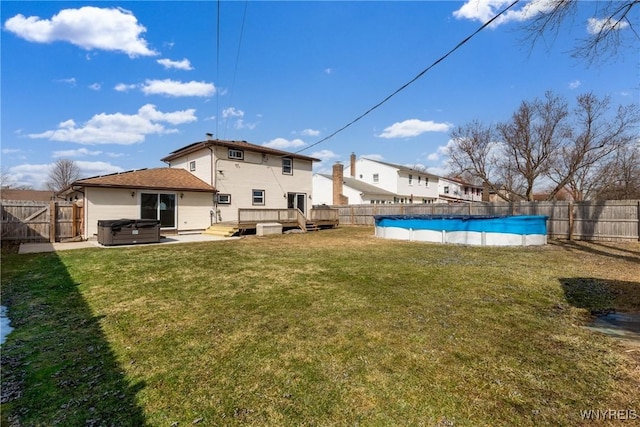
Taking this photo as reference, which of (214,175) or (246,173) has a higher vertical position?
(246,173)

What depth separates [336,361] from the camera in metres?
3.13

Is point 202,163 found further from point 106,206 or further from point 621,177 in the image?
point 621,177

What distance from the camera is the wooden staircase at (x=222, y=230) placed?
1587 cm

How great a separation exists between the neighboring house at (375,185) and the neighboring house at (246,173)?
10267 millimetres

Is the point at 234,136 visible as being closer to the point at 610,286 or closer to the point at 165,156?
the point at 165,156

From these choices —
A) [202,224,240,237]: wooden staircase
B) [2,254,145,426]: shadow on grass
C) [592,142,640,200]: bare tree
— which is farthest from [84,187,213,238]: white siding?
[592,142,640,200]: bare tree

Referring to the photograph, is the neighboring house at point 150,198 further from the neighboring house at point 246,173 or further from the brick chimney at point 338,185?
the brick chimney at point 338,185

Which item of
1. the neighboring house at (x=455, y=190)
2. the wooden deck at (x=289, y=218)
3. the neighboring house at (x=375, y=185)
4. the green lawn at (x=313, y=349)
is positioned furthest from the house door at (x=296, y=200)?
the neighboring house at (x=455, y=190)

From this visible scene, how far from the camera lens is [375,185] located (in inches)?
1436

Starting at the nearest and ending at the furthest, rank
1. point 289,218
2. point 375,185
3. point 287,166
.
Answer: point 289,218, point 287,166, point 375,185

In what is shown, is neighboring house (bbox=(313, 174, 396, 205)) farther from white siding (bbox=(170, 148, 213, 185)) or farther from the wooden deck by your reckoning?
white siding (bbox=(170, 148, 213, 185))

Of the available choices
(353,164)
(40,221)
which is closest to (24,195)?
(40,221)

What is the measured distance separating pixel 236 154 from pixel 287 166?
386 centimetres

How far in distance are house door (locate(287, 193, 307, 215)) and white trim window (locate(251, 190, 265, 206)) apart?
2.15 m
